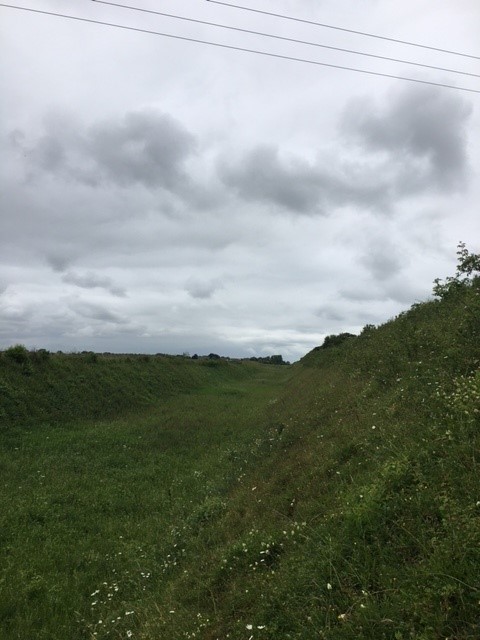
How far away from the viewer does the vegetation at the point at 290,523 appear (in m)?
3.64

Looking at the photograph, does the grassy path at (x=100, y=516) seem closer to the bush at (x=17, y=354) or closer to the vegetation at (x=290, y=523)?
the vegetation at (x=290, y=523)

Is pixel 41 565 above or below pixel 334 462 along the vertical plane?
below

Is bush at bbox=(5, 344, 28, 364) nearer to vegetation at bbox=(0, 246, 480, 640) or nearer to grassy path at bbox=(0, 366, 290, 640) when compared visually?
grassy path at bbox=(0, 366, 290, 640)

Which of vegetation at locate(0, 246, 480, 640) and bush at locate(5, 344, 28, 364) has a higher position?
bush at locate(5, 344, 28, 364)

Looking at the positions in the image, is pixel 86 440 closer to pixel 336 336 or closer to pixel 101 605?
pixel 101 605

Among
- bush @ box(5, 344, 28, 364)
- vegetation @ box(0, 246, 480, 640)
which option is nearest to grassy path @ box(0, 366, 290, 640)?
vegetation @ box(0, 246, 480, 640)

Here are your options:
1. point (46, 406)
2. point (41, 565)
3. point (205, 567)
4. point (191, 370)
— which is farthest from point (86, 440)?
point (191, 370)

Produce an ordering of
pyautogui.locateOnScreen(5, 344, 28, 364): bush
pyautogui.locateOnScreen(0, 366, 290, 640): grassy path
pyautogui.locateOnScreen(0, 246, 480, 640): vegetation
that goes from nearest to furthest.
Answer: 1. pyautogui.locateOnScreen(0, 246, 480, 640): vegetation
2. pyautogui.locateOnScreen(0, 366, 290, 640): grassy path
3. pyautogui.locateOnScreen(5, 344, 28, 364): bush

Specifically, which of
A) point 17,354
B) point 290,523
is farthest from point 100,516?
point 17,354

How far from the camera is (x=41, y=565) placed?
7402 millimetres

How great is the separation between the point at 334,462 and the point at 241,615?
298cm

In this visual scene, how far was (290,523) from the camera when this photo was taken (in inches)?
225

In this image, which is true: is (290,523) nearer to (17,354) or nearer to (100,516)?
(100,516)

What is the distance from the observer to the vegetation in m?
3.64
